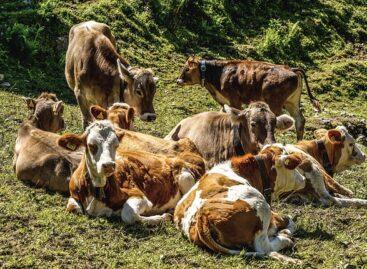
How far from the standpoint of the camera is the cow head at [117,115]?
10.8 metres

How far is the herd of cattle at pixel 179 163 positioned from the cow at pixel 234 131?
0.05 feet

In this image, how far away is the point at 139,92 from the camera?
12812 millimetres

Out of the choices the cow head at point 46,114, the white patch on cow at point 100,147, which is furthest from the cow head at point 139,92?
the white patch on cow at point 100,147

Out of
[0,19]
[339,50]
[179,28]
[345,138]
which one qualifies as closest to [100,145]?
[345,138]

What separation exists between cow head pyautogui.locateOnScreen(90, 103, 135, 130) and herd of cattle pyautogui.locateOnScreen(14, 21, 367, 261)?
0.7 inches

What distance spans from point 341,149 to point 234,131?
1.95 m

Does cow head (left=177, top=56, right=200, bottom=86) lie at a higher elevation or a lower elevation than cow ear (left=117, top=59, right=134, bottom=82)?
lower

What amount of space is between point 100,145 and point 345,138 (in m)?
4.63

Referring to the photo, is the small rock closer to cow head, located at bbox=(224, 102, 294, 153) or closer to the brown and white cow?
the brown and white cow

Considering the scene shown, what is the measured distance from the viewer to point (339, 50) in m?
22.7

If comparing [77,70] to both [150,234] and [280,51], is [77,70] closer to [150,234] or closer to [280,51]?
[150,234]

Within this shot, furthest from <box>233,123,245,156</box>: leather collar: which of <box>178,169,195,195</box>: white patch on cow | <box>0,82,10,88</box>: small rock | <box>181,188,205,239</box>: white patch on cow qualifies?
<box>0,82,10,88</box>: small rock

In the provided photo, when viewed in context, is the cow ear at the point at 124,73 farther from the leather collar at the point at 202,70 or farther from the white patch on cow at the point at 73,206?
the white patch on cow at the point at 73,206

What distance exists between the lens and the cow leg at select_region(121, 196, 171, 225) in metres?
8.17
